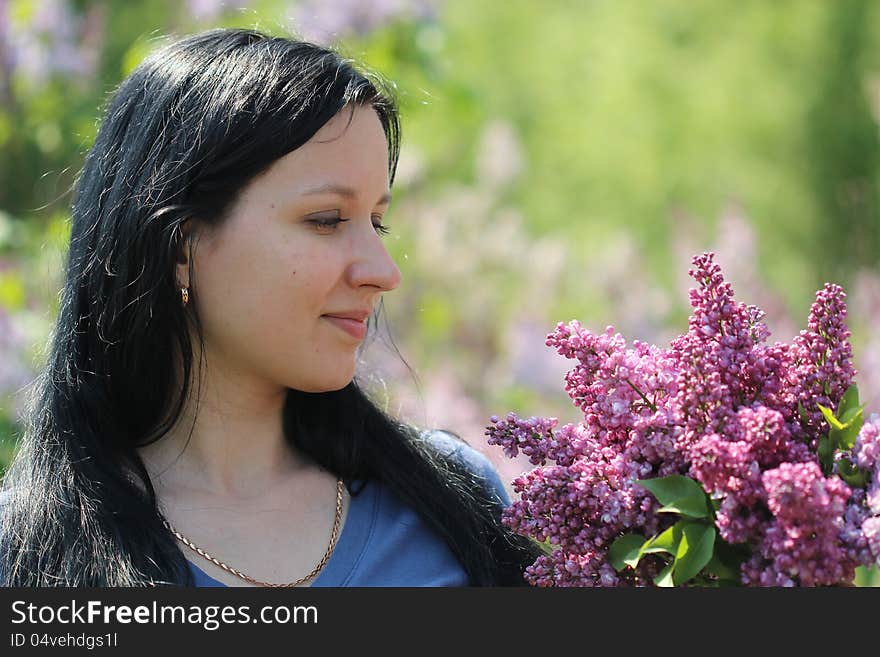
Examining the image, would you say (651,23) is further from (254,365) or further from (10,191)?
(254,365)

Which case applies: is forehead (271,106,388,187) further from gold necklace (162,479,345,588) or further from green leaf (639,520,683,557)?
green leaf (639,520,683,557)

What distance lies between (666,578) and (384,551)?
1.86ft

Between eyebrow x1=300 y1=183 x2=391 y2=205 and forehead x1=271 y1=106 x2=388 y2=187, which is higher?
forehead x1=271 y1=106 x2=388 y2=187

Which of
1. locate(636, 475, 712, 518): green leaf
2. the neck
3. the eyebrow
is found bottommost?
the neck

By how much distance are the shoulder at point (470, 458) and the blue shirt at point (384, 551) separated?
0.49 ft

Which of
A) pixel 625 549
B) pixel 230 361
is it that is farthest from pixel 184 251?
pixel 625 549

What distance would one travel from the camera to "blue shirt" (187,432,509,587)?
1.75 m

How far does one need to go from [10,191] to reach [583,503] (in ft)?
10.2

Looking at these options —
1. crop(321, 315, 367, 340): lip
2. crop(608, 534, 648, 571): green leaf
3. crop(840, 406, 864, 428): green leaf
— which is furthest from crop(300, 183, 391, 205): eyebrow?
crop(840, 406, 864, 428): green leaf

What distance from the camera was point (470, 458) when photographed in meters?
2.03

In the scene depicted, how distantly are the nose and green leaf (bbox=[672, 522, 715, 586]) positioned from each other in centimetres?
55

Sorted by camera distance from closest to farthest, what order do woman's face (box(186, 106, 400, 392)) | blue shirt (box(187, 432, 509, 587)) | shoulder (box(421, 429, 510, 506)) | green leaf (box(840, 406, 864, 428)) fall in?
green leaf (box(840, 406, 864, 428)) < woman's face (box(186, 106, 400, 392)) < blue shirt (box(187, 432, 509, 587)) < shoulder (box(421, 429, 510, 506))

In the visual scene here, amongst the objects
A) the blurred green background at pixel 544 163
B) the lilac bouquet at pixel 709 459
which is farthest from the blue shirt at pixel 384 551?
the blurred green background at pixel 544 163

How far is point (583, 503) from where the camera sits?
4.54 feet
